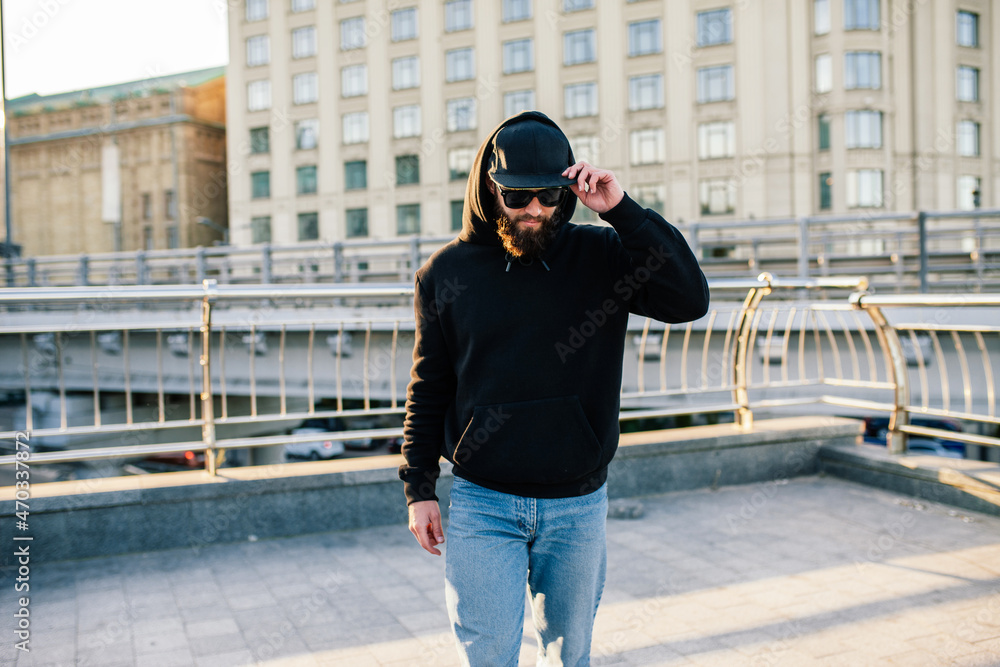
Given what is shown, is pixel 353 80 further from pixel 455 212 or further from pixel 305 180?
pixel 455 212

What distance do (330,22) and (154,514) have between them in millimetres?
45953

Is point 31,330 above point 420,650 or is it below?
above

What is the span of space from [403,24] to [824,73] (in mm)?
22065

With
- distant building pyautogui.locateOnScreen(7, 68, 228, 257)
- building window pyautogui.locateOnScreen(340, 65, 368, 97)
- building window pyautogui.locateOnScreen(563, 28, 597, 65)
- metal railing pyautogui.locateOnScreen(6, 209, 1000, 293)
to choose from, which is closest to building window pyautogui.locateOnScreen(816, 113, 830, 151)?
building window pyautogui.locateOnScreen(563, 28, 597, 65)

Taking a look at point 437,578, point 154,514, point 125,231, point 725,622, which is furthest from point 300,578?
point 125,231

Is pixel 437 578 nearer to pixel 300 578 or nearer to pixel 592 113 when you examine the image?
pixel 300 578

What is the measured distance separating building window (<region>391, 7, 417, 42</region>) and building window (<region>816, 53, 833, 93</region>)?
2106cm

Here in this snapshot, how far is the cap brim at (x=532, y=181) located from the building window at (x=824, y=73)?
129ft

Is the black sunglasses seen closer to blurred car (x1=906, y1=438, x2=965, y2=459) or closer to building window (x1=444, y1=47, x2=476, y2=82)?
blurred car (x1=906, y1=438, x2=965, y2=459)

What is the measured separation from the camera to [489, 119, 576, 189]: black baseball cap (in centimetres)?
206

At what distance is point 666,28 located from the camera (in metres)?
39.1

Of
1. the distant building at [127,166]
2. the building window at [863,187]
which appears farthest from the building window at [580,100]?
the distant building at [127,166]

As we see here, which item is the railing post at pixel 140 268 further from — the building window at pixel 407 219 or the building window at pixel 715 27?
the building window at pixel 715 27

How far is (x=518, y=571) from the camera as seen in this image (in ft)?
7.02
